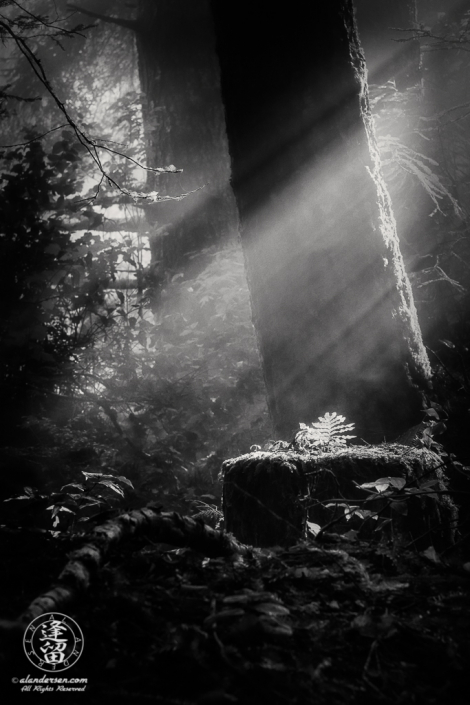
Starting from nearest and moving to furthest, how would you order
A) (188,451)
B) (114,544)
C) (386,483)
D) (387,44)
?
(114,544) < (386,483) < (188,451) < (387,44)

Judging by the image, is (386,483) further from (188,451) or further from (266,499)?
(188,451)

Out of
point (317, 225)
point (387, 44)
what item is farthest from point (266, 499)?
point (387, 44)

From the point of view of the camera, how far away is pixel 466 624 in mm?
925

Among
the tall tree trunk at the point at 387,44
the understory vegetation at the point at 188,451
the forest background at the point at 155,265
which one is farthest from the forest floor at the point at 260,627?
the tall tree trunk at the point at 387,44

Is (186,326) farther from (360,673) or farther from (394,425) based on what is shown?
(360,673)

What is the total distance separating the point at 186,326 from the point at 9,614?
5317mm

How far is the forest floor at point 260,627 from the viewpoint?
0.72 metres

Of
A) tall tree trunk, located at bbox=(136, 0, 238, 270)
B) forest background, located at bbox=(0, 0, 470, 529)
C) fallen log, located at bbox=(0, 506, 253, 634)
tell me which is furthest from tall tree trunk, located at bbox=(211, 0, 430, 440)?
tall tree trunk, located at bbox=(136, 0, 238, 270)

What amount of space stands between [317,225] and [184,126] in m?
5.63

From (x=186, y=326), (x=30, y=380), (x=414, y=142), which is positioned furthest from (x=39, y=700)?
(x=414, y=142)

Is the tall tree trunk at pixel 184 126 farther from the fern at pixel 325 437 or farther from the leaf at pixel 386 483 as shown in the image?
the leaf at pixel 386 483

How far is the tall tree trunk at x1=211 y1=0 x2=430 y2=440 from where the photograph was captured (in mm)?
2697

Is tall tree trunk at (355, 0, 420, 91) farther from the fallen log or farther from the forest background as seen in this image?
the fallen log
